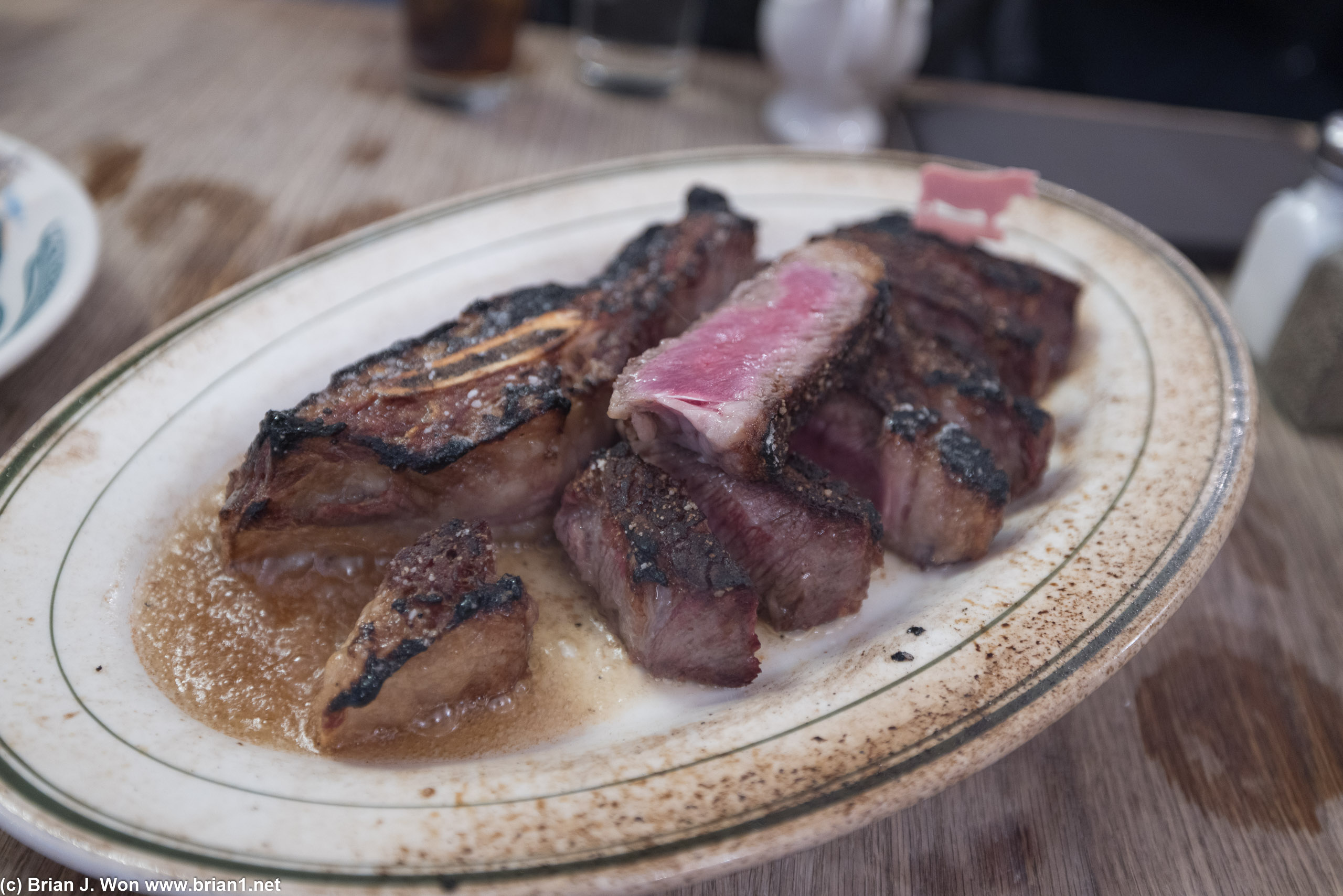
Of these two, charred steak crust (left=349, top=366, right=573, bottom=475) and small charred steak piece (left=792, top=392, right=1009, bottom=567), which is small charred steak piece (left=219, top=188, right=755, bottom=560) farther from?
small charred steak piece (left=792, top=392, right=1009, bottom=567)

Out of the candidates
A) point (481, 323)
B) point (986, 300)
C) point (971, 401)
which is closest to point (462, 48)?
point (481, 323)

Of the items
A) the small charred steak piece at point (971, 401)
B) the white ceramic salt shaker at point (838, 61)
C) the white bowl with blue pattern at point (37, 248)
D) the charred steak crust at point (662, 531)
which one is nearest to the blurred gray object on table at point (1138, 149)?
the white ceramic salt shaker at point (838, 61)

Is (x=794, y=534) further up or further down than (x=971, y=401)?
further down

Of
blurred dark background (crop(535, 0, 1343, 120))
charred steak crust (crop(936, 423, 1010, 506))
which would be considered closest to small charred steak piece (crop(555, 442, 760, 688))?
charred steak crust (crop(936, 423, 1010, 506))

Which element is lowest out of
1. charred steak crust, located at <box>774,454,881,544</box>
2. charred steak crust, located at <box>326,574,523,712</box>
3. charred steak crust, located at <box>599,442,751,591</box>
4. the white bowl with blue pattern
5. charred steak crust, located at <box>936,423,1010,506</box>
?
the white bowl with blue pattern

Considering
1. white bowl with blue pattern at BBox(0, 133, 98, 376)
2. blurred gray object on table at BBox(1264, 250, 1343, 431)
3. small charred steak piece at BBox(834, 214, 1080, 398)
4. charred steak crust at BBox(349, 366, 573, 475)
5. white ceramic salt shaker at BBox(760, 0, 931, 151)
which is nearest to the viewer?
charred steak crust at BBox(349, 366, 573, 475)

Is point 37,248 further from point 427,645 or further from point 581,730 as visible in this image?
point 581,730
